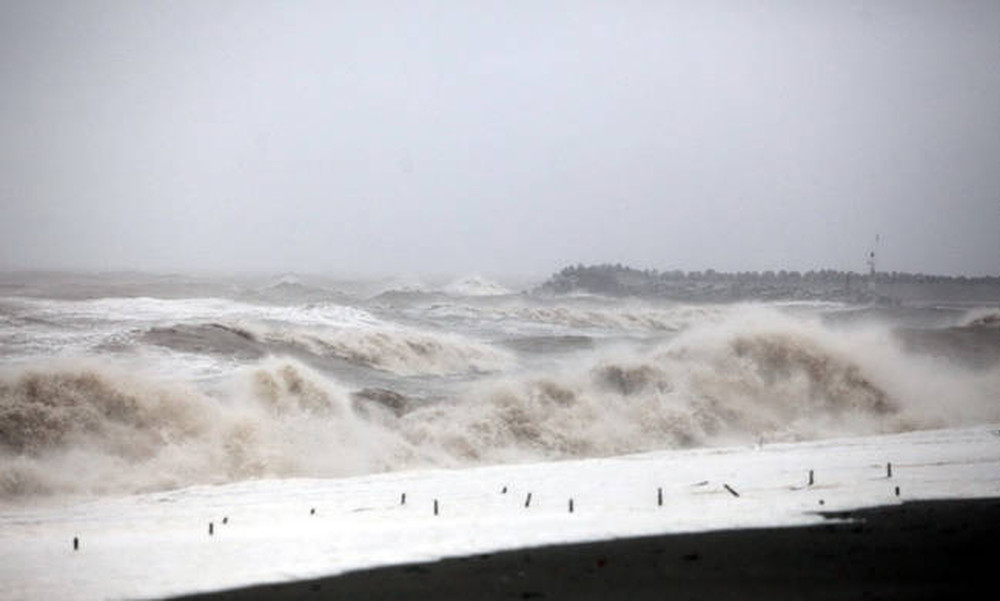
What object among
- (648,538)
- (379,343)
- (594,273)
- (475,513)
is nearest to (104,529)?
(475,513)

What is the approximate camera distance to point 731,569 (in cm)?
753

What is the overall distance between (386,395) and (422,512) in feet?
38.7

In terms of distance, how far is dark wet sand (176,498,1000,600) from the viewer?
691 cm

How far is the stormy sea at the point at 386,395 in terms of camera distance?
53.0ft

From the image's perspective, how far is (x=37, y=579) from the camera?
807 cm

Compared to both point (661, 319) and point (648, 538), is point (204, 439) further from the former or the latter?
point (661, 319)

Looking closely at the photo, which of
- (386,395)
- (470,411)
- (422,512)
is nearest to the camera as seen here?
(422,512)

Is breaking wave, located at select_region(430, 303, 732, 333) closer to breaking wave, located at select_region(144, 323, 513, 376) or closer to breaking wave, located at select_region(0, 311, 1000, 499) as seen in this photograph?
breaking wave, located at select_region(144, 323, 513, 376)

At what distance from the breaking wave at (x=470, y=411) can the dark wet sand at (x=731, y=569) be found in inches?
322

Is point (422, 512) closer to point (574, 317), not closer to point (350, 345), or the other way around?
point (350, 345)

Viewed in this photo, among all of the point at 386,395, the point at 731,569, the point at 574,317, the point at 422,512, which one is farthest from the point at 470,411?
the point at 574,317

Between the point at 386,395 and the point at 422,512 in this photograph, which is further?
the point at 386,395

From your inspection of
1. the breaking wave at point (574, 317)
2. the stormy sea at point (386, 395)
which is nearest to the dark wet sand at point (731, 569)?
the stormy sea at point (386, 395)

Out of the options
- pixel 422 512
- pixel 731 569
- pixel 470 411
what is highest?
pixel 731 569
